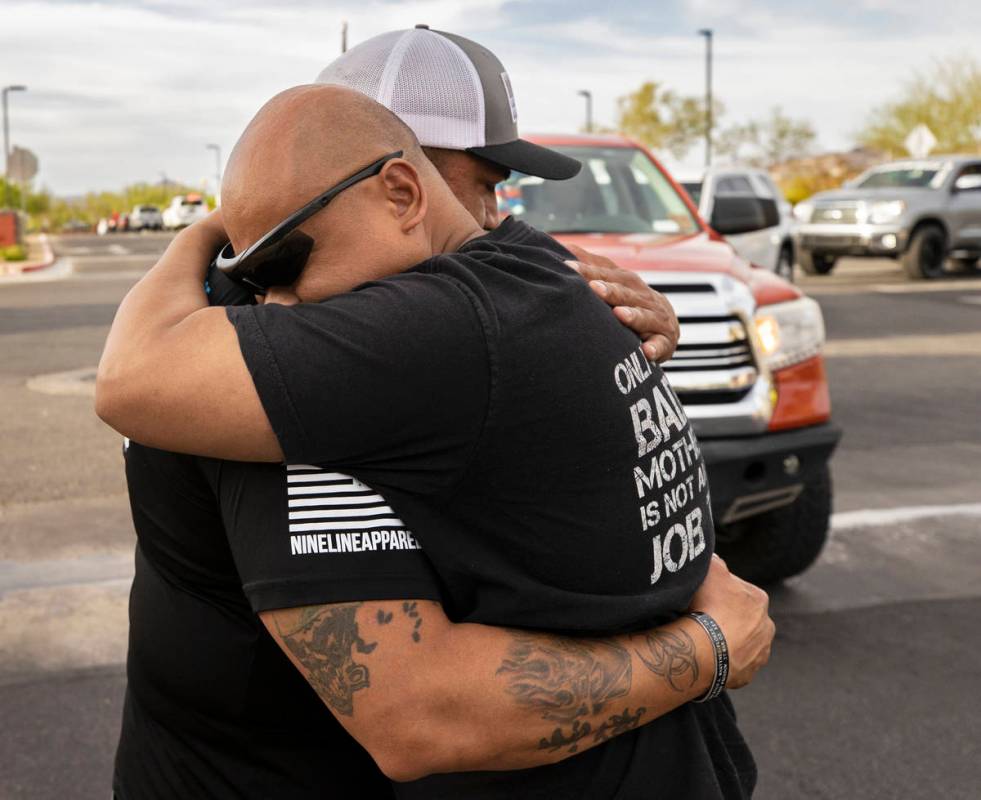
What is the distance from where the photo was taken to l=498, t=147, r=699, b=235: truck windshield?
246 inches

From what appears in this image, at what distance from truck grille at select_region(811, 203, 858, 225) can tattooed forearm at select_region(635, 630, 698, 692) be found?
68.4 feet

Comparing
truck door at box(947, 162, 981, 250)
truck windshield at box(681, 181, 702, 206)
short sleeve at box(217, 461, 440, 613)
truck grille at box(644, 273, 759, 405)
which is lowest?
truck door at box(947, 162, 981, 250)

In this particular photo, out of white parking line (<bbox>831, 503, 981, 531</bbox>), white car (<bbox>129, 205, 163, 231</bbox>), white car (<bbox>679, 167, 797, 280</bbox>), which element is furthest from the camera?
white car (<bbox>129, 205, 163, 231</bbox>)

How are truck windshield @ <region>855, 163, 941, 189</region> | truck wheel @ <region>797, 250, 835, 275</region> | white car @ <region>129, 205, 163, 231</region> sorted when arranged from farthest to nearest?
white car @ <region>129, 205, 163, 231</region> → truck wheel @ <region>797, 250, 835, 275</region> → truck windshield @ <region>855, 163, 941, 189</region>

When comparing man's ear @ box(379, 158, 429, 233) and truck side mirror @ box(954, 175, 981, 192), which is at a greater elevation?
man's ear @ box(379, 158, 429, 233)

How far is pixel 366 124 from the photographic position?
1.42 m

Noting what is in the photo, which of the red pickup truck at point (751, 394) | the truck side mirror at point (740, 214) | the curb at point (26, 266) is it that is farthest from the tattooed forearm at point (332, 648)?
the curb at point (26, 266)

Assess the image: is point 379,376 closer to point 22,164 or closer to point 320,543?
point 320,543

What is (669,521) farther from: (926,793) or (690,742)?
(926,793)

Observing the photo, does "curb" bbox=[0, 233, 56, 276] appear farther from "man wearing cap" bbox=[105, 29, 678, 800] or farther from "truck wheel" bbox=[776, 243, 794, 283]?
"man wearing cap" bbox=[105, 29, 678, 800]

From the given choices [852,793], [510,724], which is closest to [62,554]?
[852,793]

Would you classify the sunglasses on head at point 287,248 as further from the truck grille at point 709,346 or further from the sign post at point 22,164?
the sign post at point 22,164

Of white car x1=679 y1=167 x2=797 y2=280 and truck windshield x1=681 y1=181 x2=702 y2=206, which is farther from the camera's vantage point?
truck windshield x1=681 y1=181 x2=702 y2=206

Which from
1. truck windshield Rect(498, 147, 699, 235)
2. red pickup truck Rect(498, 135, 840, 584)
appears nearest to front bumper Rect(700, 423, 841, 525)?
red pickup truck Rect(498, 135, 840, 584)
